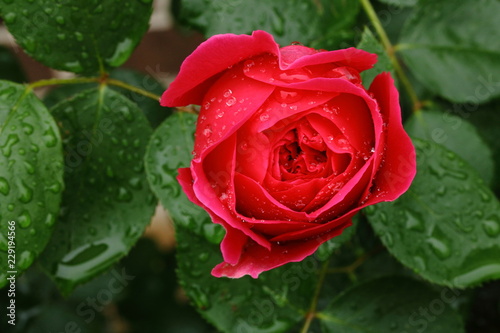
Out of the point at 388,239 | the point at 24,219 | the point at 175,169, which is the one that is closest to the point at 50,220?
the point at 24,219

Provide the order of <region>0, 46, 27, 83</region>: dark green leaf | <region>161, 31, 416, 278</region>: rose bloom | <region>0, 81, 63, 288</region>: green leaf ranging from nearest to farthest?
<region>161, 31, 416, 278</region>: rose bloom, <region>0, 81, 63, 288</region>: green leaf, <region>0, 46, 27, 83</region>: dark green leaf

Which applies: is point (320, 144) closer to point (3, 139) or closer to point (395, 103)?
point (395, 103)

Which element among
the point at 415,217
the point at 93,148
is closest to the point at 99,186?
the point at 93,148

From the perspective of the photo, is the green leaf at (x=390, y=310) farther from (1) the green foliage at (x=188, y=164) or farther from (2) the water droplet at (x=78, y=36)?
(2) the water droplet at (x=78, y=36)

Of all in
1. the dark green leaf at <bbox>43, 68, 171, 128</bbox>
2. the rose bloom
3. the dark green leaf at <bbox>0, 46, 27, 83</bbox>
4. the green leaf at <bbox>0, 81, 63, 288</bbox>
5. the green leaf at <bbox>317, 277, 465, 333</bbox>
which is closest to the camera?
the rose bloom

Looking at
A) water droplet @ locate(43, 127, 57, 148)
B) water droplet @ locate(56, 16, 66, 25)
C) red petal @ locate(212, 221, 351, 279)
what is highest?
water droplet @ locate(56, 16, 66, 25)

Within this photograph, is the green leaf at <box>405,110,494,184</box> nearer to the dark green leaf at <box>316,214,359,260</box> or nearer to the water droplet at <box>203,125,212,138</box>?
the dark green leaf at <box>316,214,359,260</box>

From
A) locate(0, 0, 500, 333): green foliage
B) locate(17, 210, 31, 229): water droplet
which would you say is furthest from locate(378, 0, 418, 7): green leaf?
locate(17, 210, 31, 229): water droplet

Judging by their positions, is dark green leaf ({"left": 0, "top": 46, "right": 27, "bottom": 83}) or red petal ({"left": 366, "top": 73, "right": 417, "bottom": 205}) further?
dark green leaf ({"left": 0, "top": 46, "right": 27, "bottom": 83})
